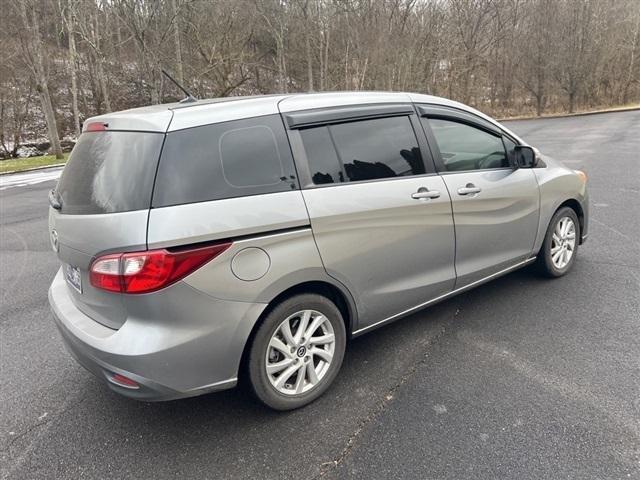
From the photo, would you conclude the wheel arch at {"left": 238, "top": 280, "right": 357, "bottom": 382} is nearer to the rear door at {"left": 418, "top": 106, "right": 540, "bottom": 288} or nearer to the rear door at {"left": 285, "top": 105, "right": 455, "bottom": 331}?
the rear door at {"left": 285, "top": 105, "right": 455, "bottom": 331}

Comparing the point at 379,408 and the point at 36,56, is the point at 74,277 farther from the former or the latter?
the point at 36,56

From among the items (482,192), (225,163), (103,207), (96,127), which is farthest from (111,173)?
(482,192)

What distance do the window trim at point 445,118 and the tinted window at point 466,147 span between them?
2 centimetres

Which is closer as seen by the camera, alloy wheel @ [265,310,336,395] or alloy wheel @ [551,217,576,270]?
alloy wheel @ [265,310,336,395]

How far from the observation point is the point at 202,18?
24.3 m

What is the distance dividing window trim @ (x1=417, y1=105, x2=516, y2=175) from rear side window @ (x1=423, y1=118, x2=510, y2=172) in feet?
0.07

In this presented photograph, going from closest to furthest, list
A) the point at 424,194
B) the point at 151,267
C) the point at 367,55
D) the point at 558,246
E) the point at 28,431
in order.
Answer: the point at 151,267 → the point at 28,431 → the point at 424,194 → the point at 558,246 → the point at 367,55

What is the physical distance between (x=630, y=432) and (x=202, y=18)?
27.0m

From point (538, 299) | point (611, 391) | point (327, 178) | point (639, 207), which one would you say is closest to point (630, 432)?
point (611, 391)

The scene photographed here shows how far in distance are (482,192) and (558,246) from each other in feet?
4.58

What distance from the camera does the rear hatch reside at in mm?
2150

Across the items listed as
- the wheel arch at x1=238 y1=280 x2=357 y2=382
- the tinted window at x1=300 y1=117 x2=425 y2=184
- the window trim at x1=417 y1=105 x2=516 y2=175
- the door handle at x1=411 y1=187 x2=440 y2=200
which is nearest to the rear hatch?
the wheel arch at x1=238 y1=280 x2=357 y2=382

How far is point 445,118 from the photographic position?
3387 mm

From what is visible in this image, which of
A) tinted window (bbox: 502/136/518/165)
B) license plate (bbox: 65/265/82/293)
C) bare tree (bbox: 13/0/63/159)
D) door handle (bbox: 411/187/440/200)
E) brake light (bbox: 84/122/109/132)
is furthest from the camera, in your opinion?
bare tree (bbox: 13/0/63/159)
